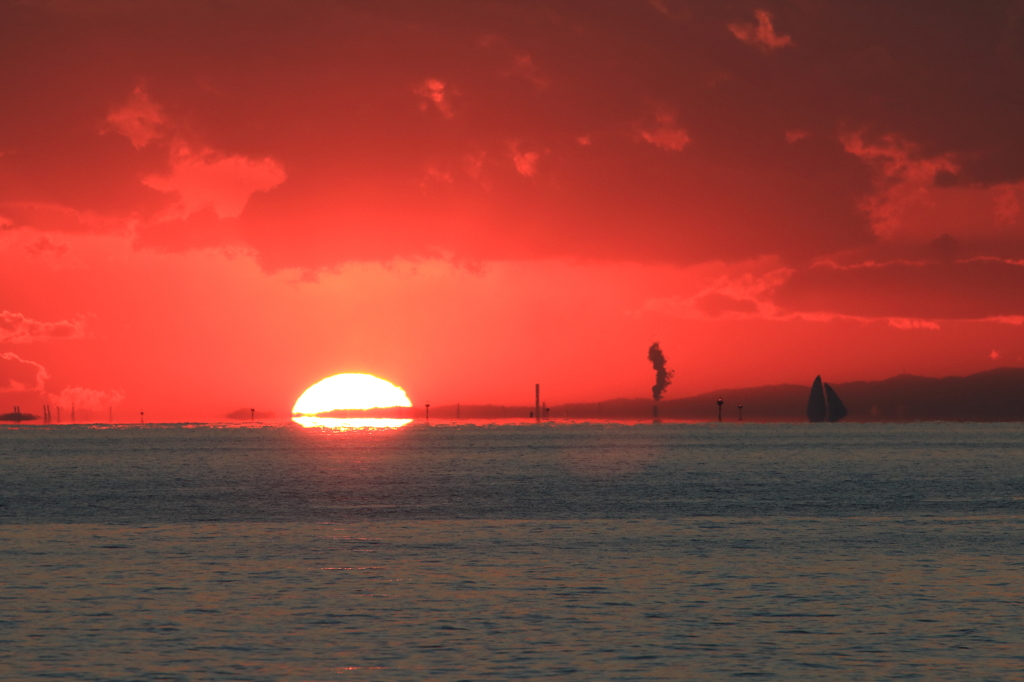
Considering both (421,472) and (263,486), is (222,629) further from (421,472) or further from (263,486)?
(421,472)

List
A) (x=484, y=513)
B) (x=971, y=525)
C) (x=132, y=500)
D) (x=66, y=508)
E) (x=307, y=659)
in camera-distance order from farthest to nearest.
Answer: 1. (x=132, y=500)
2. (x=66, y=508)
3. (x=484, y=513)
4. (x=971, y=525)
5. (x=307, y=659)

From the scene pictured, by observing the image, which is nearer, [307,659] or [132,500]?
[307,659]

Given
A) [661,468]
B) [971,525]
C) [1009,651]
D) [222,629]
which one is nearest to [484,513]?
[971,525]

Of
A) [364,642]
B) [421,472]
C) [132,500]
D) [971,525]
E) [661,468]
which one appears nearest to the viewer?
[364,642]

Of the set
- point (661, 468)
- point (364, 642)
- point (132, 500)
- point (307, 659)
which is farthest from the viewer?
point (661, 468)

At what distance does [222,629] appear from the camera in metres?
31.0

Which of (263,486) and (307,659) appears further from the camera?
(263,486)

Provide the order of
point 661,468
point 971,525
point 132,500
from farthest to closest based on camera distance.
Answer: point 661,468, point 132,500, point 971,525

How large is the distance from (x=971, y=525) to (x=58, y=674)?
48.2 meters

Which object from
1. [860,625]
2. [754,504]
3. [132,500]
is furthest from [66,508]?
[860,625]

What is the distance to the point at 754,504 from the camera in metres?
78.4

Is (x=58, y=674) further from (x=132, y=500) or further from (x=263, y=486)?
(x=263, y=486)

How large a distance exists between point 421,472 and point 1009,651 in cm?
11038

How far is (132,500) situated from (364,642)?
203 ft
